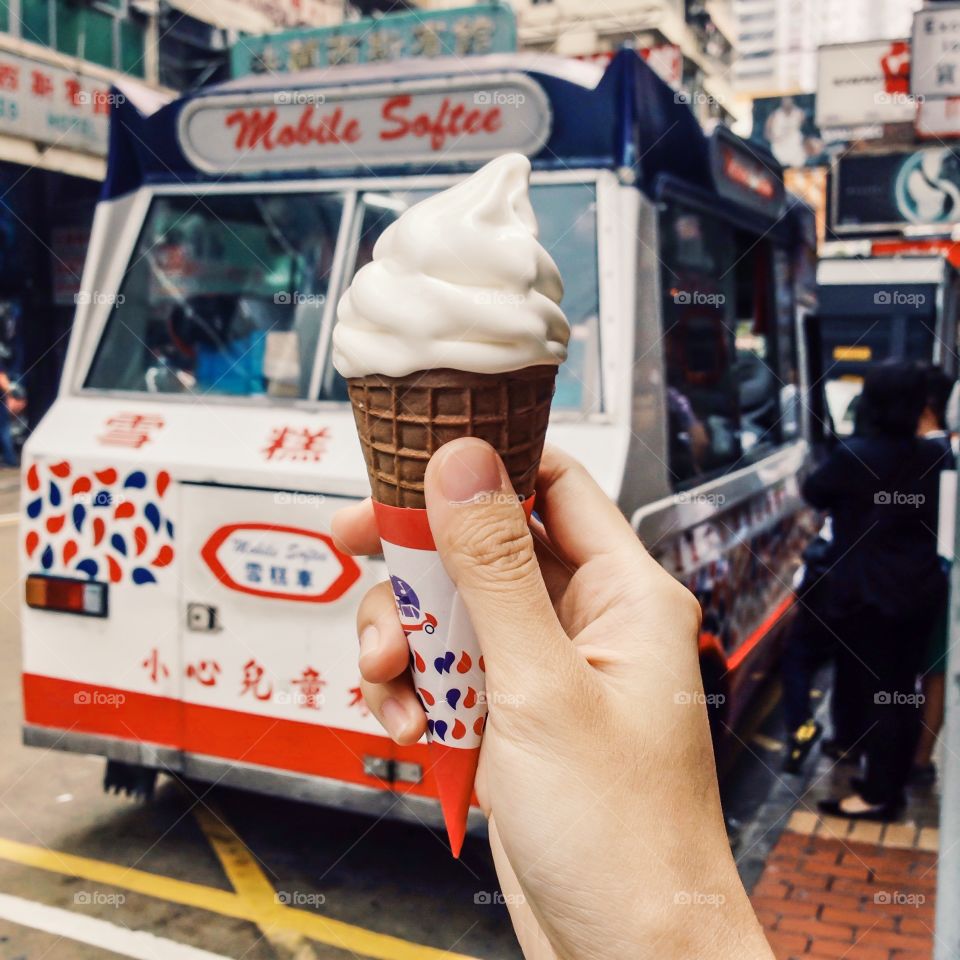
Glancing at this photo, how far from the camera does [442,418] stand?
72.4 inches

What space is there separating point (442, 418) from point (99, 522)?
2703 millimetres

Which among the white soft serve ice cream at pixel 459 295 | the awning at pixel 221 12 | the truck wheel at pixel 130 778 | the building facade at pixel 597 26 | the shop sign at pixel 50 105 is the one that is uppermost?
the building facade at pixel 597 26

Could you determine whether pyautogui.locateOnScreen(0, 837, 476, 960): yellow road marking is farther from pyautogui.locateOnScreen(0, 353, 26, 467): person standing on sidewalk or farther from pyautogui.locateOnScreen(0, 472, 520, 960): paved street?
pyautogui.locateOnScreen(0, 353, 26, 467): person standing on sidewalk

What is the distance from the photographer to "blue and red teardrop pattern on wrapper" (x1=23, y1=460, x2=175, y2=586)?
13.4 feet

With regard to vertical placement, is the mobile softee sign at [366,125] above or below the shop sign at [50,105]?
below

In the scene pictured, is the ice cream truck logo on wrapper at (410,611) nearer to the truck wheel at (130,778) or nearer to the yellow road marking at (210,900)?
the yellow road marking at (210,900)

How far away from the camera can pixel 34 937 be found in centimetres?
387

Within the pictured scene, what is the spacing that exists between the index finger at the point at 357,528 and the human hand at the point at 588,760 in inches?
21.0

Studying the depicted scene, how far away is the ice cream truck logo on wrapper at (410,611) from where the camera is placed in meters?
1.88

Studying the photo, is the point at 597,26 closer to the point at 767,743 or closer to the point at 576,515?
the point at 767,743

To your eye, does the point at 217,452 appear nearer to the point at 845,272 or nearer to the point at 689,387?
the point at 689,387

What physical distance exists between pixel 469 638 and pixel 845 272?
16534mm

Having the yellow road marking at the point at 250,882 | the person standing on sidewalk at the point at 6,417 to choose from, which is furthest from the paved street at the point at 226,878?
the person standing on sidewalk at the point at 6,417

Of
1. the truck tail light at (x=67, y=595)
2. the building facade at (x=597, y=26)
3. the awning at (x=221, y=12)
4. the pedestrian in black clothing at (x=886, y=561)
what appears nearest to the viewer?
the truck tail light at (x=67, y=595)
